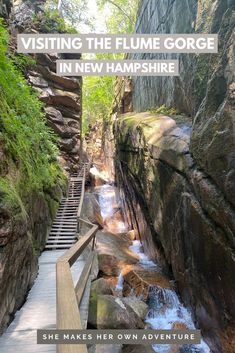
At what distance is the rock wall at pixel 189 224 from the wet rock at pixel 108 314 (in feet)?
6.59

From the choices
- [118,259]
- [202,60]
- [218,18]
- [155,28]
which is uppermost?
[155,28]

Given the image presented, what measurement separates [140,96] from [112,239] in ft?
34.3

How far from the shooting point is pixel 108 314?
608cm

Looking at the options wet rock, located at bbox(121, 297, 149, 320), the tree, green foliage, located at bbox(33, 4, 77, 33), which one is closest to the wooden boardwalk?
wet rock, located at bbox(121, 297, 149, 320)

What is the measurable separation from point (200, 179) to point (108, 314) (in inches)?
143

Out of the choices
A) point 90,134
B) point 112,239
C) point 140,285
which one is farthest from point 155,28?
point 90,134

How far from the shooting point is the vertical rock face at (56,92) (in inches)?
822

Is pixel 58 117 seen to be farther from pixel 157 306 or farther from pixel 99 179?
pixel 157 306

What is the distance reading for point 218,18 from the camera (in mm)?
7457

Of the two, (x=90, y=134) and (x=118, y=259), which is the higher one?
(x=90, y=134)

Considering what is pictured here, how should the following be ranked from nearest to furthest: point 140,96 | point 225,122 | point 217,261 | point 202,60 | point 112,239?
point 225,122, point 217,261, point 202,60, point 112,239, point 140,96

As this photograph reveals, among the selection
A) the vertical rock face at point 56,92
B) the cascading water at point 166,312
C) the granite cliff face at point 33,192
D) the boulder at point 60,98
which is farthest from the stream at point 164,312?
the boulder at point 60,98

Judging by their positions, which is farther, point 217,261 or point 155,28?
point 155,28

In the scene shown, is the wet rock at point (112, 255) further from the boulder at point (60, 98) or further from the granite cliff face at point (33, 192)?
the boulder at point (60, 98)
